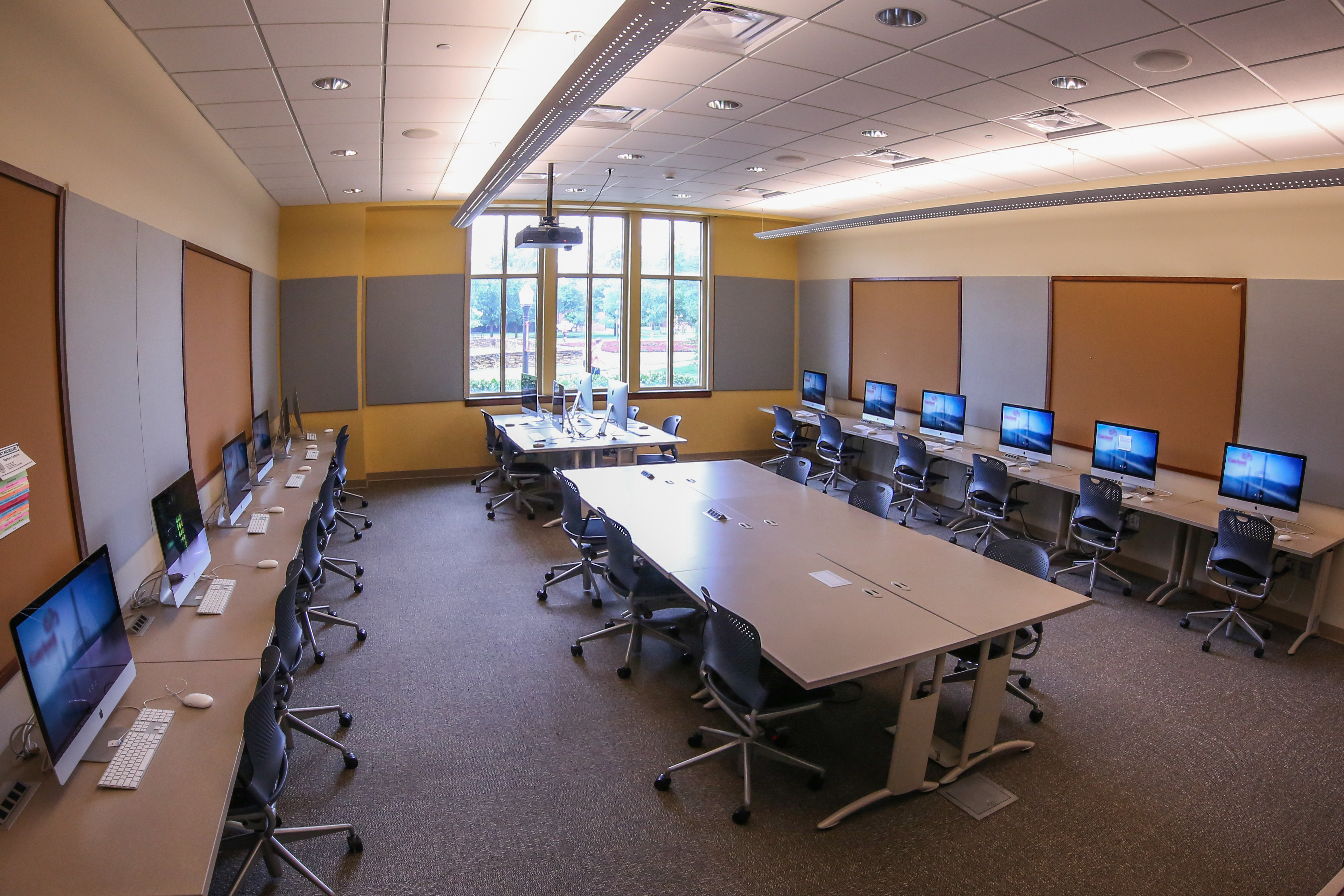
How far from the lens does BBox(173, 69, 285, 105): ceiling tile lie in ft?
12.3

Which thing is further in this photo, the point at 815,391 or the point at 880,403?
the point at 815,391

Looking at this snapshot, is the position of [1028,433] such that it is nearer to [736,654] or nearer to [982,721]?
[982,721]

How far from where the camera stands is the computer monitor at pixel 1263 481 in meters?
5.43

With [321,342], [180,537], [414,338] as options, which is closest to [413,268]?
[414,338]

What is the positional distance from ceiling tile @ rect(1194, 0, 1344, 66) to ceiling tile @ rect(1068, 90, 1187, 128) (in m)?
0.72

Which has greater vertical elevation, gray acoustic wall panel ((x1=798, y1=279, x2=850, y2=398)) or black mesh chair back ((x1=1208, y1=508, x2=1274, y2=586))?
gray acoustic wall panel ((x1=798, y1=279, x2=850, y2=398))

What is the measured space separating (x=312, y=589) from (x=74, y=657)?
235cm

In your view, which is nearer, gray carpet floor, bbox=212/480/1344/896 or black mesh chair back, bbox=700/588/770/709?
gray carpet floor, bbox=212/480/1344/896

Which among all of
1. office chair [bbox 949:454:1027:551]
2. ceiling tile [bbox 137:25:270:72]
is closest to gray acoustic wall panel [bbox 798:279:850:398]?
office chair [bbox 949:454:1027:551]

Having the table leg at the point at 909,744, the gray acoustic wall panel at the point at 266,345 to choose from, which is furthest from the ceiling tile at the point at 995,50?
the gray acoustic wall panel at the point at 266,345

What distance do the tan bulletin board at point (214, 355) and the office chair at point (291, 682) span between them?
1748 millimetres

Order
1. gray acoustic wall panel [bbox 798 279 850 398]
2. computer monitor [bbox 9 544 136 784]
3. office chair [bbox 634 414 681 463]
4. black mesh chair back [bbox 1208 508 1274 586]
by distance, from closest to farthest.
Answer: computer monitor [bbox 9 544 136 784]
black mesh chair back [bbox 1208 508 1274 586]
office chair [bbox 634 414 681 463]
gray acoustic wall panel [bbox 798 279 850 398]

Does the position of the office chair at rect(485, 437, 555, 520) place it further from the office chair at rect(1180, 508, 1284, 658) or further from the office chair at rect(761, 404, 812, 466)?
the office chair at rect(1180, 508, 1284, 658)

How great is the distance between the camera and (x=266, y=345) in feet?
25.7
